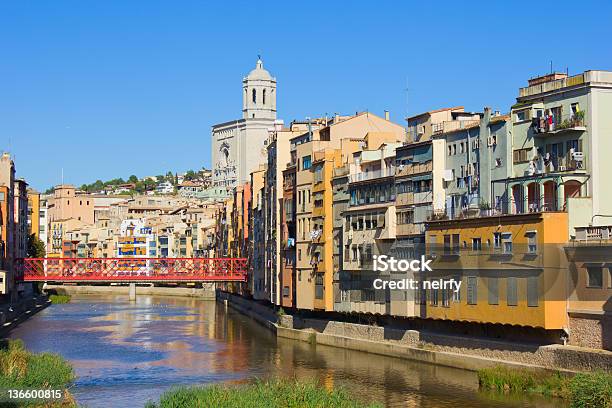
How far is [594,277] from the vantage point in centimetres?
4112

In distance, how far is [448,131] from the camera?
53125 mm

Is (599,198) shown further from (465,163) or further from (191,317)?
(191,317)

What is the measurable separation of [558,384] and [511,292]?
536cm

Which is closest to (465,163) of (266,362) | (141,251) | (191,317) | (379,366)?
(379,366)

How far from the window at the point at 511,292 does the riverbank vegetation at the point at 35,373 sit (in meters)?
17.0

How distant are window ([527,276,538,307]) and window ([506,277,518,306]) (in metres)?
0.86

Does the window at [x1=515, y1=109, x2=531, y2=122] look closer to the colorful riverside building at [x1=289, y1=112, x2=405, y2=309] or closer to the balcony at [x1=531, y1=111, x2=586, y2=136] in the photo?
the balcony at [x1=531, y1=111, x2=586, y2=136]

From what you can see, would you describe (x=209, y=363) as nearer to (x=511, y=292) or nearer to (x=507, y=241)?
(x=511, y=292)

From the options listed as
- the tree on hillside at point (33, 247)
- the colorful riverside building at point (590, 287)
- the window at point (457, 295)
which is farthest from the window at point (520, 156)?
the tree on hillside at point (33, 247)

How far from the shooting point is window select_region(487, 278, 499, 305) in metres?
45.3

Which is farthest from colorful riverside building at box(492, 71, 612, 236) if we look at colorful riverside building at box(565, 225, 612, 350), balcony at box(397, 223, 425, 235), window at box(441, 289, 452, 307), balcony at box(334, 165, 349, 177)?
balcony at box(334, 165, 349, 177)

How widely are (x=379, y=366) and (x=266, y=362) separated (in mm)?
6630

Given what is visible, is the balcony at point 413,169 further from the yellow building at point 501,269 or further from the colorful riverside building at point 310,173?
the colorful riverside building at point 310,173

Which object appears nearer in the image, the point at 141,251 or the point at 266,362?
the point at 266,362
